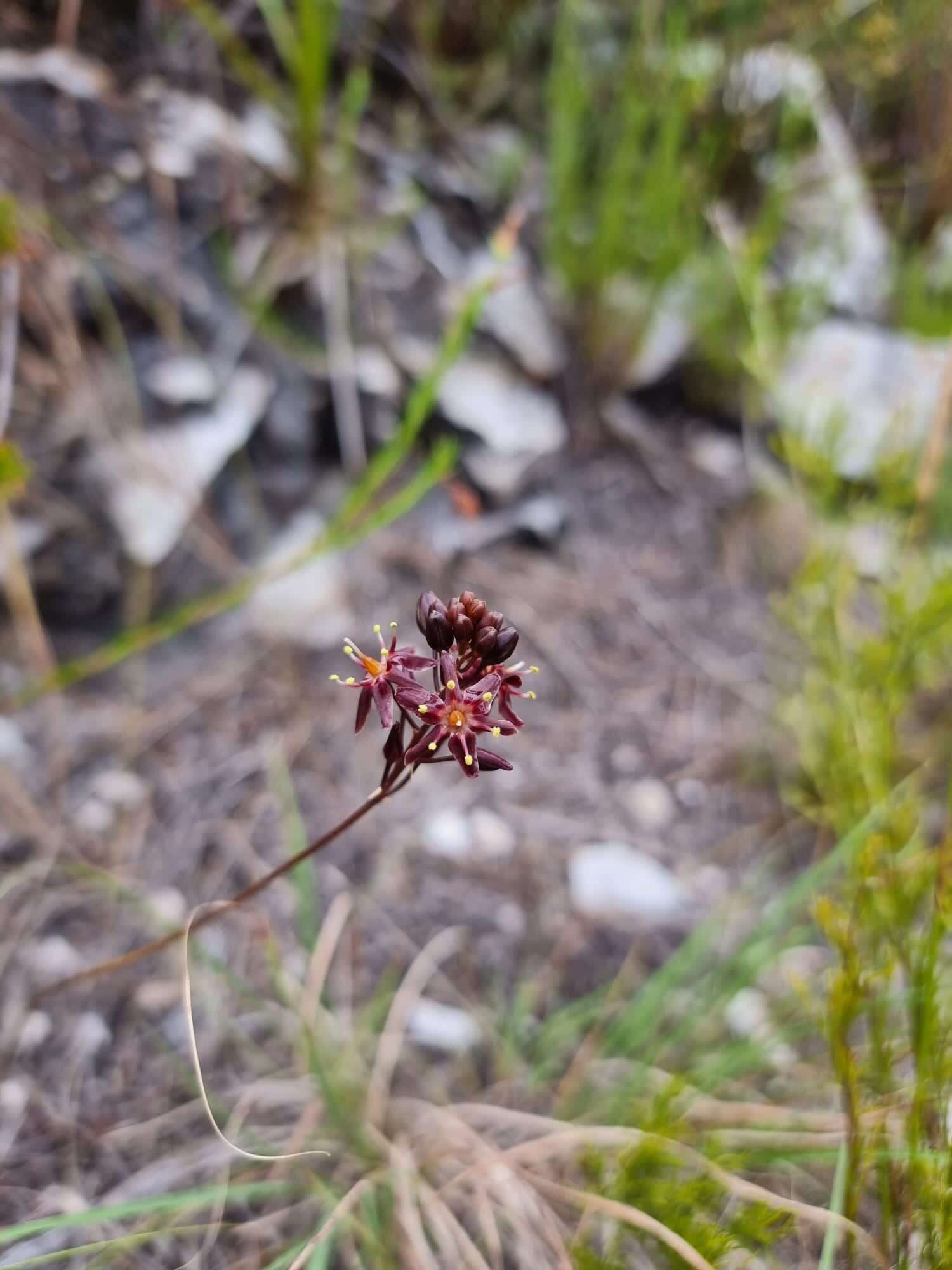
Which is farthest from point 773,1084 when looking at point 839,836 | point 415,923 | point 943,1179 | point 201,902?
point 201,902

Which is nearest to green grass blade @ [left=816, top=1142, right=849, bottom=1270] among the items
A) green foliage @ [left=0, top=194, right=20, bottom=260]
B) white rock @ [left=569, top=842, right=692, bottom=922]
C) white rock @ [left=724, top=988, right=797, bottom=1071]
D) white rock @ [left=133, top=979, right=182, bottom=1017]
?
white rock @ [left=724, top=988, right=797, bottom=1071]

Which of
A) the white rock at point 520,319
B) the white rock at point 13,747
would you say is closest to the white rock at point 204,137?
the white rock at point 520,319

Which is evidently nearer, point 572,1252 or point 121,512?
point 572,1252

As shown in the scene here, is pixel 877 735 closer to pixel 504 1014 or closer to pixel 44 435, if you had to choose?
pixel 504 1014

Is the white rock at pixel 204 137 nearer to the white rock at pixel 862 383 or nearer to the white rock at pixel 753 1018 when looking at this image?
the white rock at pixel 862 383

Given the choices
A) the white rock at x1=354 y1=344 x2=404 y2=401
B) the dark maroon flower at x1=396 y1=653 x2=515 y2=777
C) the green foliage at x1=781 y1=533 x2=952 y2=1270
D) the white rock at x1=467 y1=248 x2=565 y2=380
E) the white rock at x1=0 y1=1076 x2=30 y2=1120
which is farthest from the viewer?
the white rock at x1=467 y1=248 x2=565 y2=380

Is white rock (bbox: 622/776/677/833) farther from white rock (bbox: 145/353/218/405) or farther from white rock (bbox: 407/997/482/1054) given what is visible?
white rock (bbox: 145/353/218/405)
